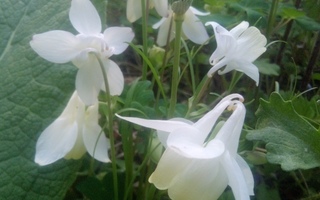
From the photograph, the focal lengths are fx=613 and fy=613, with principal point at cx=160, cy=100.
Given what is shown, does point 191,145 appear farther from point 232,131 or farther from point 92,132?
point 92,132

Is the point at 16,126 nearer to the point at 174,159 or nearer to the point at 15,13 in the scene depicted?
the point at 15,13

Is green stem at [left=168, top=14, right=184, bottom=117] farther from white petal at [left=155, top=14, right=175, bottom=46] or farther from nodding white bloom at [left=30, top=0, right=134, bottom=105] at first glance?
white petal at [left=155, top=14, right=175, bottom=46]

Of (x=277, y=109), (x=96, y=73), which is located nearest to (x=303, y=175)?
(x=277, y=109)

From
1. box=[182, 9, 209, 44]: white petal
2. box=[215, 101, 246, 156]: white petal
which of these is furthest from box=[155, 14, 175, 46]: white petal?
box=[215, 101, 246, 156]: white petal

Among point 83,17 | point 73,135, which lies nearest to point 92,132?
point 73,135

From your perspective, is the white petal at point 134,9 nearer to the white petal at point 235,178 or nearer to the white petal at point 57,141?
the white petal at point 57,141

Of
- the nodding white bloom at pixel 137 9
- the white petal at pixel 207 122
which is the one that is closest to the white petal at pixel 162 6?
the nodding white bloom at pixel 137 9
